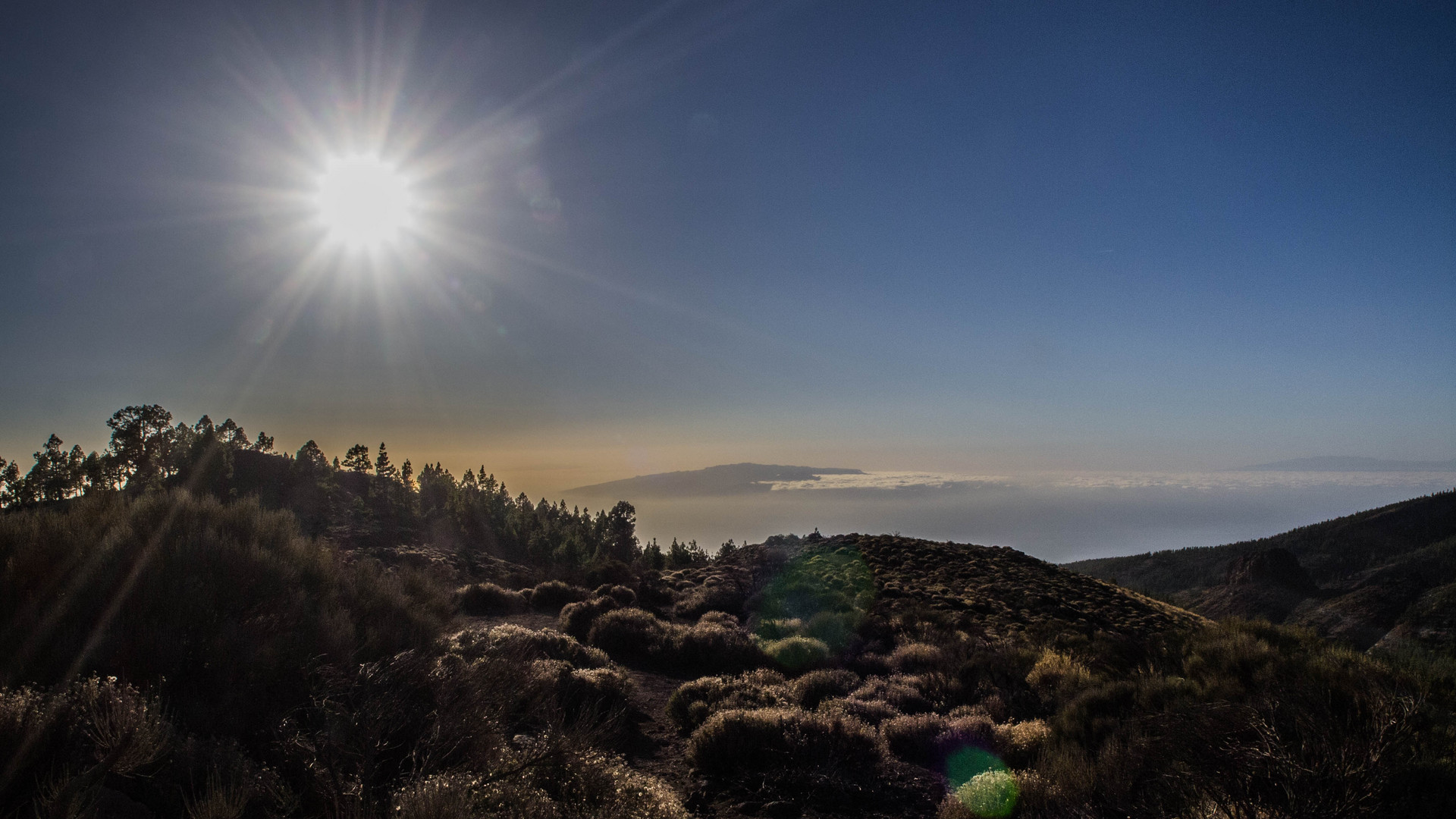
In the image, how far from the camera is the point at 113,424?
175 ft

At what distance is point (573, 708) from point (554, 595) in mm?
13600

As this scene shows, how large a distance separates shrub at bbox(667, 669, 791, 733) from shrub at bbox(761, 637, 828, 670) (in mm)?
2284

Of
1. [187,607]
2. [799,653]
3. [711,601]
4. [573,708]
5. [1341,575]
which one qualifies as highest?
[187,607]

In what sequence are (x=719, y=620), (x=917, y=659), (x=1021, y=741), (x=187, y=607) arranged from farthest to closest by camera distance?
(x=719, y=620) → (x=917, y=659) → (x=1021, y=741) → (x=187, y=607)

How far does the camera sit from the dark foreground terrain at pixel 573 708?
3984 mm

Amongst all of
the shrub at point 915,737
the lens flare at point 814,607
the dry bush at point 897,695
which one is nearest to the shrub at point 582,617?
the lens flare at point 814,607

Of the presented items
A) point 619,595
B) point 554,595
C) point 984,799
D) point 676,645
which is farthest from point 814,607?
point 984,799

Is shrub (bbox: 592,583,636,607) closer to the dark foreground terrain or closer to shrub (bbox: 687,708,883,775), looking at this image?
the dark foreground terrain

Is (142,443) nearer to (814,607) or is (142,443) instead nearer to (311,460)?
(311,460)

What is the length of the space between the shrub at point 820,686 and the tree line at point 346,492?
98.2 feet

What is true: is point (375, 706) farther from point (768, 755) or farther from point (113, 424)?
point (113, 424)

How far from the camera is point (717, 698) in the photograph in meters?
9.35

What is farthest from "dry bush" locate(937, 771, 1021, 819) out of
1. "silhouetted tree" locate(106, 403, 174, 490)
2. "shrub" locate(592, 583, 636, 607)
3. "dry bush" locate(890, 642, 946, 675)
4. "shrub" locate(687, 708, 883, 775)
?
"silhouetted tree" locate(106, 403, 174, 490)

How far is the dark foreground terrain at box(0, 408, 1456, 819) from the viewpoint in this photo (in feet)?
13.1
